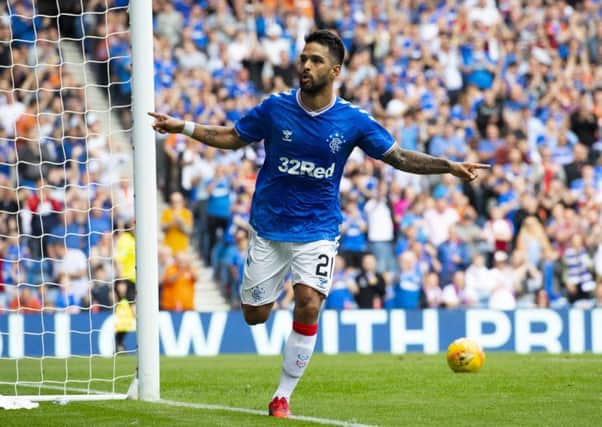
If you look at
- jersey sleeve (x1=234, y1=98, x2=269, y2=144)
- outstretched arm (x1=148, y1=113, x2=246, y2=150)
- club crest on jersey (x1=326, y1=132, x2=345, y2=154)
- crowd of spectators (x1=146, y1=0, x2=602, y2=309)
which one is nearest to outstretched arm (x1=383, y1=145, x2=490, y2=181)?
club crest on jersey (x1=326, y1=132, x2=345, y2=154)

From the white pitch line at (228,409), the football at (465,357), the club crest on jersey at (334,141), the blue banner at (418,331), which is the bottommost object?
the blue banner at (418,331)

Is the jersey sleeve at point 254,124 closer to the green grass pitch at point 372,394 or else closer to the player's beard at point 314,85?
the player's beard at point 314,85

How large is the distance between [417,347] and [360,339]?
0.90 m

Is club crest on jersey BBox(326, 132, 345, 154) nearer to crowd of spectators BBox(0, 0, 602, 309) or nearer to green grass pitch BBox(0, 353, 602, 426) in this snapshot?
green grass pitch BBox(0, 353, 602, 426)

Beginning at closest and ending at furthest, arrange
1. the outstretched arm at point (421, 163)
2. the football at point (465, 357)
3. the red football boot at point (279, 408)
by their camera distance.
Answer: the red football boot at point (279, 408)
the outstretched arm at point (421, 163)
the football at point (465, 357)

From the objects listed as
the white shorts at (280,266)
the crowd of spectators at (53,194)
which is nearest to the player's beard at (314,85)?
the white shorts at (280,266)

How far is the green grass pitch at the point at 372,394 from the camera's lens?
9.38 metres

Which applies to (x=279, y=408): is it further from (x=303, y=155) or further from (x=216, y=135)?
(x=216, y=135)

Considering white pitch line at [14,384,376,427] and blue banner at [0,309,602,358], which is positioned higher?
white pitch line at [14,384,376,427]

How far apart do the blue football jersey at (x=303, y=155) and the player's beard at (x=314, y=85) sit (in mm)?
156

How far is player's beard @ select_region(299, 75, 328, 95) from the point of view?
965 cm

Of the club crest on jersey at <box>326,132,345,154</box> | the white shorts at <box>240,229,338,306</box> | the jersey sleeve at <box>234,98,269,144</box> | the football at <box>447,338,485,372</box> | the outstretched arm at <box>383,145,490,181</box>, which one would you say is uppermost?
the jersey sleeve at <box>234,98,269,144</box>

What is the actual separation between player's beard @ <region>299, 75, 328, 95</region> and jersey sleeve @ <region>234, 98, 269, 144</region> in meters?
0.39

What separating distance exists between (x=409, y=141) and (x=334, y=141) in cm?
1418
